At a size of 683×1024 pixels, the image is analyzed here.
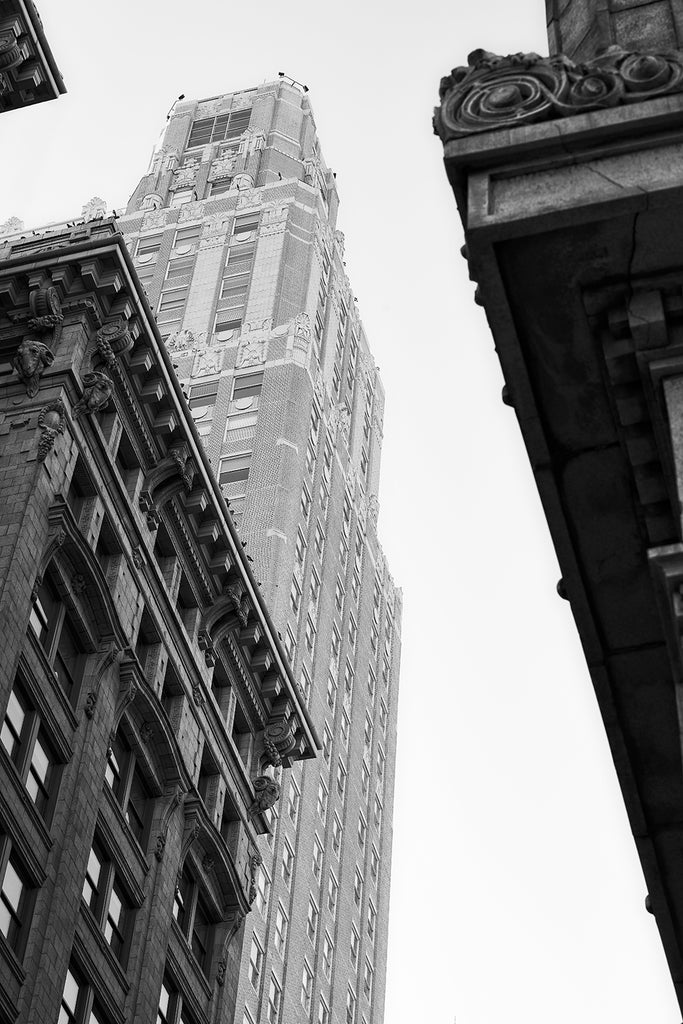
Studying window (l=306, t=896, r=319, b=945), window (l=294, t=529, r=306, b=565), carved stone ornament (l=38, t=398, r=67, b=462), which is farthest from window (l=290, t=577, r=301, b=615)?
carved stone ornament (l=38, t=398, r=67, b=462)

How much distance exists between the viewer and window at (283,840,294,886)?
80.4m

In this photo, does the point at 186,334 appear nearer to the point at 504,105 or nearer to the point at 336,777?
the point at 336,777

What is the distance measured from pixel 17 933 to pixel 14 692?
5095 mm

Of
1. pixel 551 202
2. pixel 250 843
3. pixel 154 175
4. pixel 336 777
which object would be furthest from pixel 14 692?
pixel 154 175

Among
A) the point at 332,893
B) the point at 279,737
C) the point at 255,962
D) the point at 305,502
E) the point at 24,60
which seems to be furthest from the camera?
the point at 305,502

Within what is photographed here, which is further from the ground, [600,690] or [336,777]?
[336,777]

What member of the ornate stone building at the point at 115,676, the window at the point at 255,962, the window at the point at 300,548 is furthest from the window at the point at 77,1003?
the window at the point at 300,548

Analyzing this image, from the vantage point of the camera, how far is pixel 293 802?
8356cm

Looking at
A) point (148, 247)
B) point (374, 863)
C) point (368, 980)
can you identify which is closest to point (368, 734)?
point (374, 863)

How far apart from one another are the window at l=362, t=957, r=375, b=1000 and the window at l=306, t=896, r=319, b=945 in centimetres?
828

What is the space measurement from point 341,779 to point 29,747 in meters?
63.0

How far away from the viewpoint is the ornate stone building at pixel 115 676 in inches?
1307

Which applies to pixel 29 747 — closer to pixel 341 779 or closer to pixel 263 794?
pixel 263 794

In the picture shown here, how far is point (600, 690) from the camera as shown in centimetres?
1708
